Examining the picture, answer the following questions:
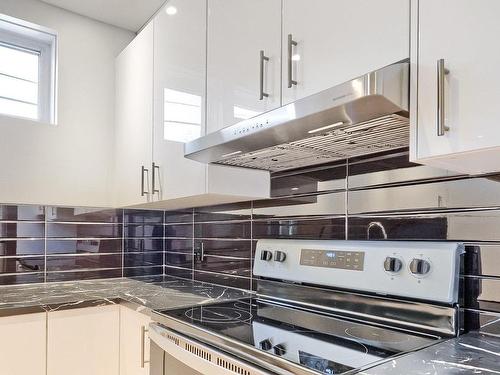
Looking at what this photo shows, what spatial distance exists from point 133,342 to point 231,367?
88 centimetres

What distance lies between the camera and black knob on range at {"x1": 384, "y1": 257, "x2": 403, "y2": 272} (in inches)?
48.7

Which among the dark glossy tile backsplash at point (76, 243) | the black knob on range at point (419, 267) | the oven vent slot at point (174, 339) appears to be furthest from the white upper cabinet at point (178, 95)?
the black knob on range at point (419, 267)

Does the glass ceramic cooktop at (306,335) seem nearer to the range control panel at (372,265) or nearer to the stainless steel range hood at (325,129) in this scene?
the range control panel at (372,265)

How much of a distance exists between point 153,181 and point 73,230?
2.42 feet

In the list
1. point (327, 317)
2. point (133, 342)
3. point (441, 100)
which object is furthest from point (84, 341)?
point (441, 100)

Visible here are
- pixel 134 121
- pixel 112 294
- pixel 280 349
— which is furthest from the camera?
pixel 134 121

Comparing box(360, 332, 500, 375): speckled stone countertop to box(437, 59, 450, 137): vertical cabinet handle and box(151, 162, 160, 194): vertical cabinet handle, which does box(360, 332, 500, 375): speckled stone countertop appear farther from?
box(151, 162, 160, 194): vertical cabinet handle

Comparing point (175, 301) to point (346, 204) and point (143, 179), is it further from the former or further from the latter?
point (346, 204)

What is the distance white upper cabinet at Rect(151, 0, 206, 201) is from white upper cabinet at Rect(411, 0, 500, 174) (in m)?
0.93

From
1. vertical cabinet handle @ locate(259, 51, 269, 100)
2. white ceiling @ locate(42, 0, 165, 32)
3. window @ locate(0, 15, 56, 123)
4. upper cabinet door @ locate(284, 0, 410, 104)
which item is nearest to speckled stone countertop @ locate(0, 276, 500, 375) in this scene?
upper cabinet door @ locate(284, 0, 410, 104)

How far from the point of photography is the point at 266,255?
67.6 inches

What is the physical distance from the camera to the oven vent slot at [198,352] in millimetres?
1161

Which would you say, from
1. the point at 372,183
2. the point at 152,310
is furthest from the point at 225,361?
the point at 372,183

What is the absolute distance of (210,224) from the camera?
7.41 feet
